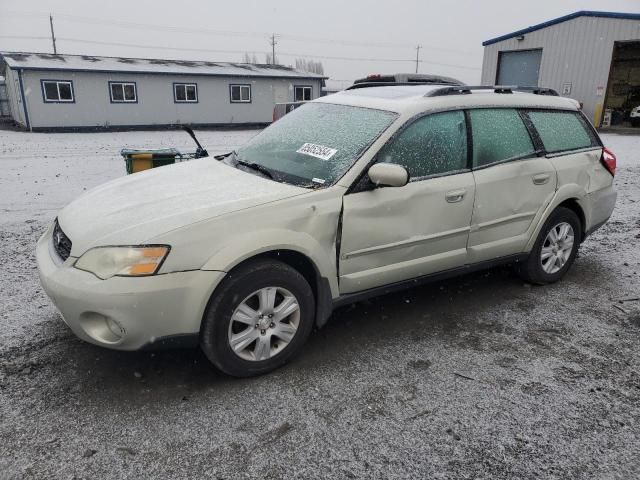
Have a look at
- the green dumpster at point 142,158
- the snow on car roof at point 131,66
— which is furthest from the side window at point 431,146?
the snow on car roof at point 131,66

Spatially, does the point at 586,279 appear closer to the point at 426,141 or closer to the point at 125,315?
the point at 426,141

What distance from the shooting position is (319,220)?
3004mm

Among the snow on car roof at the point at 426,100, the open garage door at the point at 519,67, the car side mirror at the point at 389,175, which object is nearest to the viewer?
the car side mirror at the point at 389,175

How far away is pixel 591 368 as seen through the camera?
318cm

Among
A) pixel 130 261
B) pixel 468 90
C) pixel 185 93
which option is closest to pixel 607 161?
pixel 468 90

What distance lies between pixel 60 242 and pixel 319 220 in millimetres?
1600

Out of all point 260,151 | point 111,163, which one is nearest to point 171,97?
point 111,163

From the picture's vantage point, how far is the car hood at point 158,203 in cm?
270

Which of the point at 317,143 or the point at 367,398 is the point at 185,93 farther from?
the point at 367,398

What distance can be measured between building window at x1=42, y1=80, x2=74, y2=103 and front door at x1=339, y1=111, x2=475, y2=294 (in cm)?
2281

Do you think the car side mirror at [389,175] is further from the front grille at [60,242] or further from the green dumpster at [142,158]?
the green dumpster at [142,158]

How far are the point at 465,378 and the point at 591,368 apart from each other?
34.3 inches

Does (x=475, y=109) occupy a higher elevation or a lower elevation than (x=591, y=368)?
higher

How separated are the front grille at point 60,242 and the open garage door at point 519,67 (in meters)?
24.7
